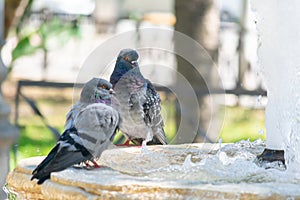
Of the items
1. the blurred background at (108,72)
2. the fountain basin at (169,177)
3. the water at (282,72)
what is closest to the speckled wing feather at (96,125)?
the fountain basin at (169,177)

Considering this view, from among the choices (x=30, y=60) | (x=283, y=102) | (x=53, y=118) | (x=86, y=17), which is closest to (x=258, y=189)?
(x=283, y=102)

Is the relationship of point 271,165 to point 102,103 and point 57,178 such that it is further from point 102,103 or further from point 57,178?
point 57,178

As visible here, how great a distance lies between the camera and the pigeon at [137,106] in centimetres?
480

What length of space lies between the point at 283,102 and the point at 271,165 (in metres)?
0.31

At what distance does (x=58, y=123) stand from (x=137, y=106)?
7.67 m

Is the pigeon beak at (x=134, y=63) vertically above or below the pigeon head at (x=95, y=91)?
below

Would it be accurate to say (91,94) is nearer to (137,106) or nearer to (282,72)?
(282,72)

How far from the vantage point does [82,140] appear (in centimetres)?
339

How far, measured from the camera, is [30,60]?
1944cm

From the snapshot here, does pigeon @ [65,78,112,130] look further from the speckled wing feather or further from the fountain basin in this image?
the fountain basin

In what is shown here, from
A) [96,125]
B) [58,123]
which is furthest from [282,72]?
[58,123]

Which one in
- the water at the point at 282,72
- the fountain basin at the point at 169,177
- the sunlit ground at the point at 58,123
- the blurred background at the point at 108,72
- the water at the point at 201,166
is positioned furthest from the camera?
the sunlit ground at the point at 58,123

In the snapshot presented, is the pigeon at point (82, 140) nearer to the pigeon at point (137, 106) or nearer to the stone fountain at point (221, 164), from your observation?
the stone fountain at point (221, 164)

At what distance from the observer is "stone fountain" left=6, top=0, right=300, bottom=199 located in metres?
3.02
